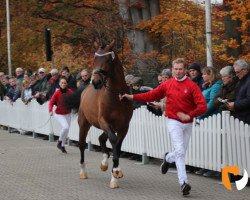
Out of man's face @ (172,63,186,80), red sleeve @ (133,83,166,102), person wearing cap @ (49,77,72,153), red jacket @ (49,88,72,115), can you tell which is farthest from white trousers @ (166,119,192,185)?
red jacket @ (49,88,72,115)

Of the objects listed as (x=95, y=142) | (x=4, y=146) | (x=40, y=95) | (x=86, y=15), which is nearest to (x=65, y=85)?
(x=95, y=142)

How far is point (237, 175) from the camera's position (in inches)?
464

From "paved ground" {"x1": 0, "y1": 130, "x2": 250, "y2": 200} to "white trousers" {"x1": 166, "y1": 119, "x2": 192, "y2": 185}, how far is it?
38 centimetres

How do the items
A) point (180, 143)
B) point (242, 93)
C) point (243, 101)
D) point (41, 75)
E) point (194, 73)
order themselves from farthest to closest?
point (41, 75) < point (194, 73) < point (242, 93) < point (243, 101) < point (180, 143)

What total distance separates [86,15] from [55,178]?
910 inches

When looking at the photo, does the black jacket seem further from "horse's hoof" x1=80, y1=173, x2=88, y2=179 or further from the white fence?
"horse's hoof" x1=80, y1=173, x2=88, y2=179

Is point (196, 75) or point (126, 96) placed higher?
point (196, 75)

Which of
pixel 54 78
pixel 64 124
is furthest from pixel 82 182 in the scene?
pixel 54 78

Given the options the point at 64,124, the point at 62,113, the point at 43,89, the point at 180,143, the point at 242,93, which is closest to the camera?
the point at 180,143

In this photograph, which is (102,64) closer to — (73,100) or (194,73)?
(194,73)

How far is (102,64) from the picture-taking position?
458 inches

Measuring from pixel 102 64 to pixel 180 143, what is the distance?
78.2 inches

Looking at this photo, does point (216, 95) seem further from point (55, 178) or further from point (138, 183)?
point (55, 178)

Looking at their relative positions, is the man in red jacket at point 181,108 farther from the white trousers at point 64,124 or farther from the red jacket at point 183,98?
the white trousers at point 64,124
